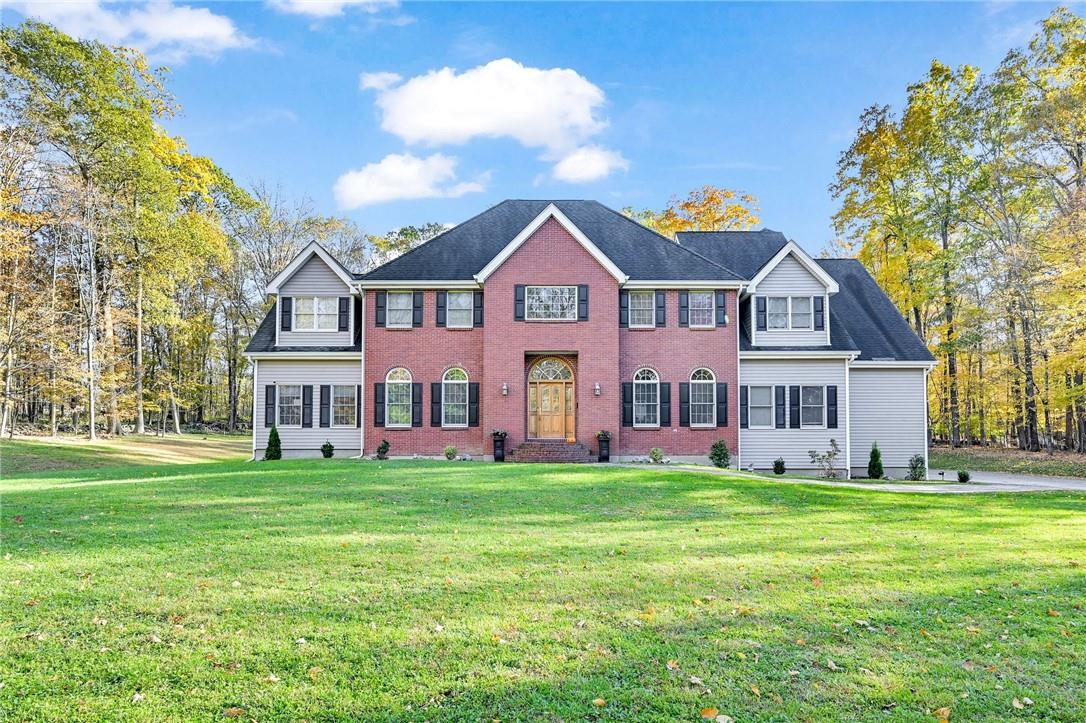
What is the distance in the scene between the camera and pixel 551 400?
69.5ft

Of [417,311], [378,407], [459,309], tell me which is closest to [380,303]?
[417,311]

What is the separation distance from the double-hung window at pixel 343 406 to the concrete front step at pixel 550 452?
5.86m

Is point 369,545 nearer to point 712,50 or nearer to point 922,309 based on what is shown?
point 712,50

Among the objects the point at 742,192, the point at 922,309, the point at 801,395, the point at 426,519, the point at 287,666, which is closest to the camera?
the point at 287,666

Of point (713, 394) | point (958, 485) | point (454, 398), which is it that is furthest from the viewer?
point (454, 398)

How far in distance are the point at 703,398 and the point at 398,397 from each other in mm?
10362

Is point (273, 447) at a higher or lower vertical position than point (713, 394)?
lower

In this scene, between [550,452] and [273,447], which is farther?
[273,447]

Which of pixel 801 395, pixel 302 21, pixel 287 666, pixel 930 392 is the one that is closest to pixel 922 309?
pixel 930 392

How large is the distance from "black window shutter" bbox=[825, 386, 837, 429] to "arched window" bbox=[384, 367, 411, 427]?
14.1m

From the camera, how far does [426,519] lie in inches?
358

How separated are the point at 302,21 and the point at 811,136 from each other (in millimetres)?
22906

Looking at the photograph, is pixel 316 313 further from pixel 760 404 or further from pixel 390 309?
pixel 760 404

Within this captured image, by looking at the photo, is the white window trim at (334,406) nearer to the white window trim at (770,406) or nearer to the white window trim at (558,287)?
the white window trim at (558,287)
